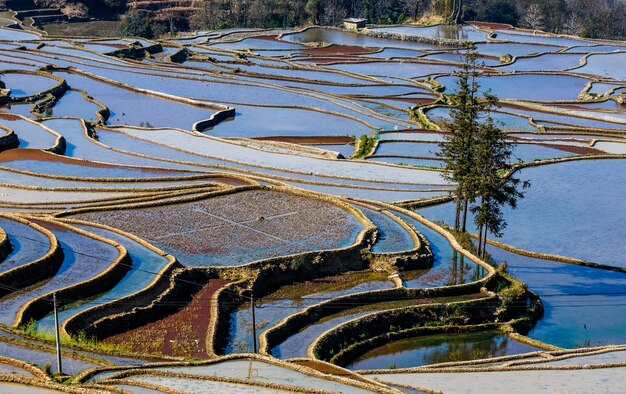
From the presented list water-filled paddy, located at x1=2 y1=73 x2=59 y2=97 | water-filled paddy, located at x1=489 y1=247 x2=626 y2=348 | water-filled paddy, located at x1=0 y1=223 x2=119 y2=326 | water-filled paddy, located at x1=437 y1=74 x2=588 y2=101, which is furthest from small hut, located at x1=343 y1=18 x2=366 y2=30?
water-filled paddy, located at x1=0 y1=223 x2=119 y2=326

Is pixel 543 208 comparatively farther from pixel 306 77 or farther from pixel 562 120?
pixel 306 77

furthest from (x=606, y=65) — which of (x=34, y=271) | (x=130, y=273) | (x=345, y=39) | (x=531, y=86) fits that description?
(x=34, y=271)

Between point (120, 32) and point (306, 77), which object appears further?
point (120, 32)

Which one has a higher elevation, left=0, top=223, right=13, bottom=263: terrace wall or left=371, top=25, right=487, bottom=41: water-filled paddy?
left=371, top=25, right=487, bottom=41: water-filled paddy

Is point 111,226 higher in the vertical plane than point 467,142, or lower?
lower

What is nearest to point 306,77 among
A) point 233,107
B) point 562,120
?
point 233,107

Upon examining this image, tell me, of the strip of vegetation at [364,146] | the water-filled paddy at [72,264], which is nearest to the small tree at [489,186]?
the water-filled paddy at [72,264]

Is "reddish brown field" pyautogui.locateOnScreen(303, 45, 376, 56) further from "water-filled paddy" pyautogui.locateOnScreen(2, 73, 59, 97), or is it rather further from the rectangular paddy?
the rectangular paddy
